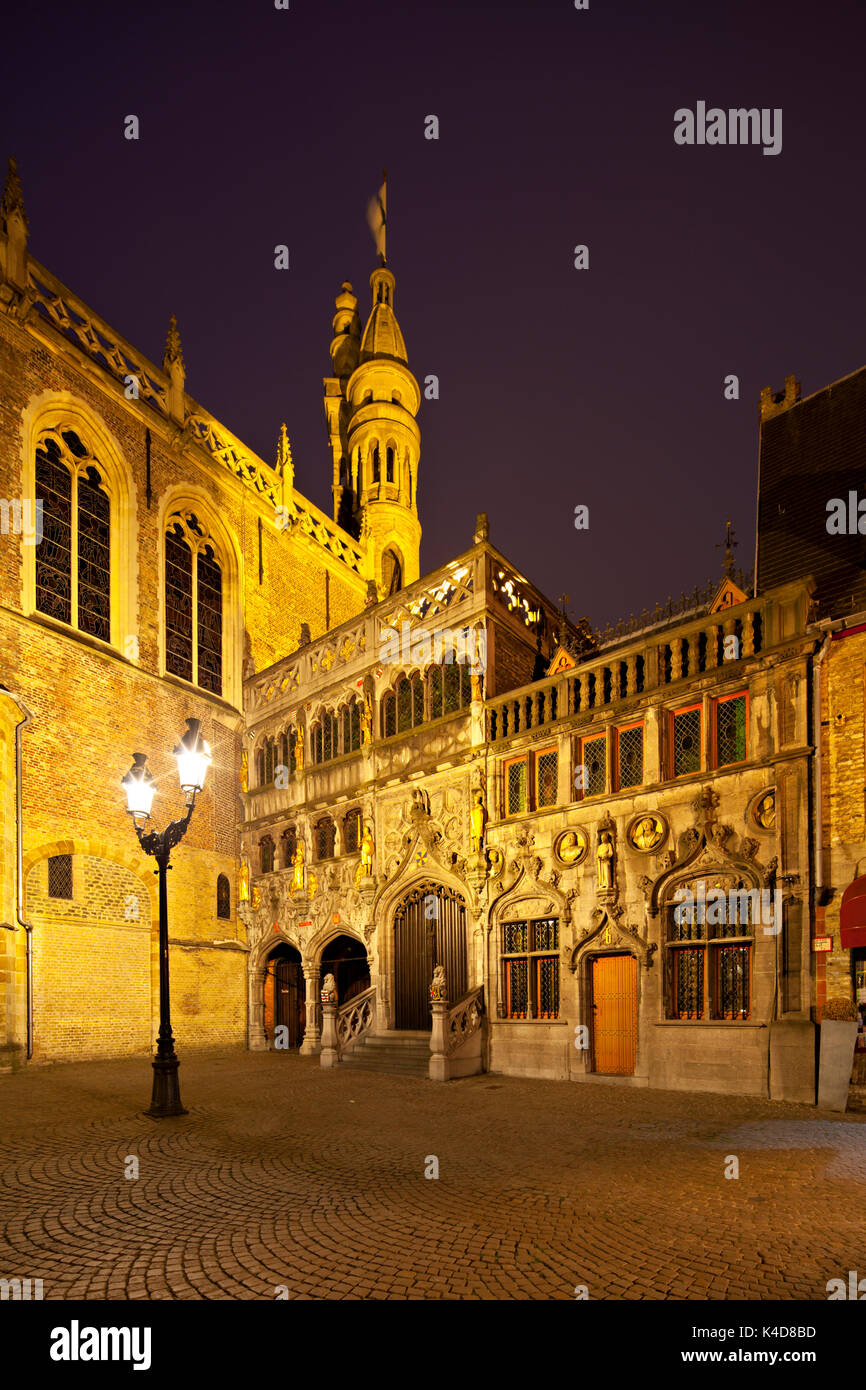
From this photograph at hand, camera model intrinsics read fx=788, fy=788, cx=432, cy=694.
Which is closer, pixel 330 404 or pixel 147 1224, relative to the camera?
pixel 147 1224

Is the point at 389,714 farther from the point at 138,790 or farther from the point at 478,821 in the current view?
the point at 138,790

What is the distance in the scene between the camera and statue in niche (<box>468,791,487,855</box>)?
626 inches

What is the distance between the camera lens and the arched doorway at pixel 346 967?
67.4 feet

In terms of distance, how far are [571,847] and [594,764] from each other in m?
1.59

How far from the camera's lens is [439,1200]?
6465mm

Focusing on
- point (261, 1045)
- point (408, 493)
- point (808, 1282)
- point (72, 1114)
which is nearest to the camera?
point (808, 1282)

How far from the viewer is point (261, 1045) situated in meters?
21.7

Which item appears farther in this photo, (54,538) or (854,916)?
(54,538)

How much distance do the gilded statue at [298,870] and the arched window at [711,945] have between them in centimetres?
1078

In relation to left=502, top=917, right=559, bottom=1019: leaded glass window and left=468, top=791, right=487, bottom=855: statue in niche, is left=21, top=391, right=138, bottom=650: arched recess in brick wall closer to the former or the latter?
left=468, top=791, right=487, bottom=855: statue in niche

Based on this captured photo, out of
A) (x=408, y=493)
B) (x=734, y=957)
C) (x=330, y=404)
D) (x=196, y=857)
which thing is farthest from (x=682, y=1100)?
(x=330, y=404)

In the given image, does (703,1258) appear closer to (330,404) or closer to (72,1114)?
(72,1114)

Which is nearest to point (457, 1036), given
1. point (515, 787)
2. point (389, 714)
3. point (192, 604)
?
point (515, 787)

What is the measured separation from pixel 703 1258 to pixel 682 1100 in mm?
6613
